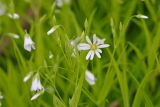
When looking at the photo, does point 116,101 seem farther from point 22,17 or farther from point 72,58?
point 22,17

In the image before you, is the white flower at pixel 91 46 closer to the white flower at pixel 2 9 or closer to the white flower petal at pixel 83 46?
the white flower petal at pixel 83 46

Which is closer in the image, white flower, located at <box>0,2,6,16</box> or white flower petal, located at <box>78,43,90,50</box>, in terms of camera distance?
white flower petal, located at <box>78,43,90,50</box>

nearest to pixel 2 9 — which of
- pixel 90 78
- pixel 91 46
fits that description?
pixel 91 46

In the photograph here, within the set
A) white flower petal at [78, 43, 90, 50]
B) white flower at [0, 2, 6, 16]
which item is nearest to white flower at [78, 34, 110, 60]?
white flower petal at [78, 43, 90, 50]

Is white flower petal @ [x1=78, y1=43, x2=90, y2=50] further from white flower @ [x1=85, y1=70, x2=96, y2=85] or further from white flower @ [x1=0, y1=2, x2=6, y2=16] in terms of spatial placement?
white flower @ [x1=0, y1=2, x2=6, y2=16]

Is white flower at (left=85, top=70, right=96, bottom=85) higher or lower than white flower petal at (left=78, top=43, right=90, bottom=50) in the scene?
lower

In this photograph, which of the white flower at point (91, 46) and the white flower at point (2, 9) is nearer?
the white flower at point (91, 46)

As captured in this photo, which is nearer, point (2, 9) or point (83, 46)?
point (83, 46)

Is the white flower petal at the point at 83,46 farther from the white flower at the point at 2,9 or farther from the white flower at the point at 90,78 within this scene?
A: the white flower at the point at 2,9

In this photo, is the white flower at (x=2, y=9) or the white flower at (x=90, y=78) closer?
the white flower at (x=90, y=78)

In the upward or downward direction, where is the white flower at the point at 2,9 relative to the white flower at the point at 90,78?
upward

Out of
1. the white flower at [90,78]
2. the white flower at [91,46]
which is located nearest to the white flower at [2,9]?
the white flower at [91,46]

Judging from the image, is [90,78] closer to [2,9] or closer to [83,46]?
[83,46]
